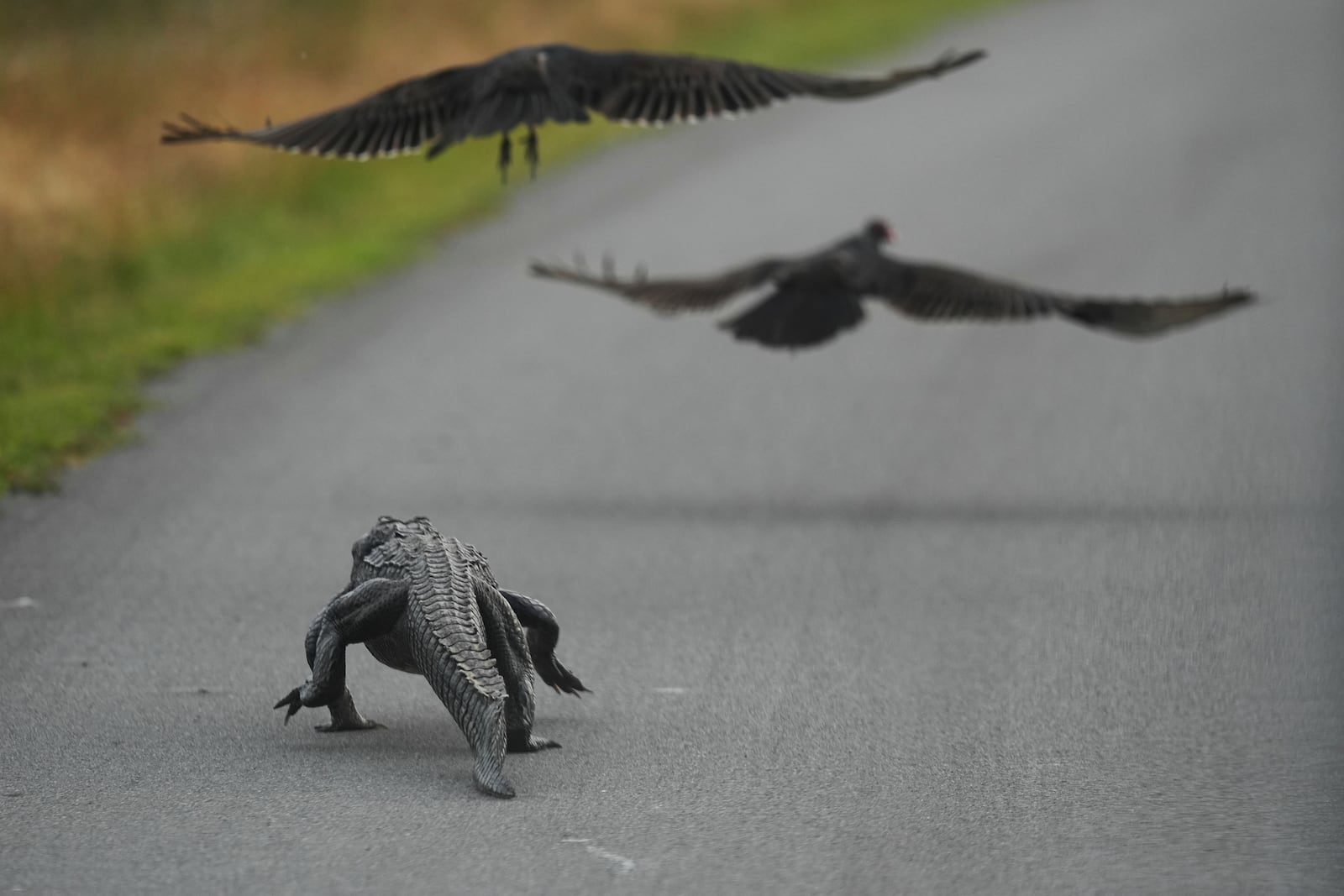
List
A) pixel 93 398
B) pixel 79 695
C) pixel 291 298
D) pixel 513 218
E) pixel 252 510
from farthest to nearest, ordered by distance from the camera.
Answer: pixel 513 218 → pixel 291 298 → pixel 93 398 → pixel 252 510 → pixel 79 695

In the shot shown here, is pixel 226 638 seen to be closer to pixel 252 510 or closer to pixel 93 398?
pixel 252 510

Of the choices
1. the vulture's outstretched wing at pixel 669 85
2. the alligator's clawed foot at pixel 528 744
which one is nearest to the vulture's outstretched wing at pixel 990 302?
the vulture's outstretched wing at pixel 669 85

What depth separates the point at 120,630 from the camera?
6781 mm

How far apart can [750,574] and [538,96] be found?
6.73 feet

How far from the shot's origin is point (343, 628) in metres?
5.59

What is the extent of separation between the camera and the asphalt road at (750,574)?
16.0ft

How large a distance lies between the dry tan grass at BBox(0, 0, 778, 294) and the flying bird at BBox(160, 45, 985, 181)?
315 cm

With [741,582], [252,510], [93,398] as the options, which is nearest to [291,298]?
[93,398]

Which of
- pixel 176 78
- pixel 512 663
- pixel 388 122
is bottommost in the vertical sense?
pixel 512 663

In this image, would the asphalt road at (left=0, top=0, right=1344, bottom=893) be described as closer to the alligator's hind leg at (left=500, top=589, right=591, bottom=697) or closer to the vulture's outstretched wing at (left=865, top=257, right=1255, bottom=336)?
the alligator's hind leg at (left=500, top=589, right=591, bottom=697)

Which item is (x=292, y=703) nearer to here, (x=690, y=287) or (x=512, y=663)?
(x=512, y=663)

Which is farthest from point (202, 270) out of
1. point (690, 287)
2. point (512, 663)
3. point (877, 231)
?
point (512, 663)

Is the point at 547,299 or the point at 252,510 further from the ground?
the point at 547,299

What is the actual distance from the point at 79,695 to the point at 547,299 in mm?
6837
